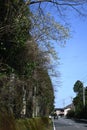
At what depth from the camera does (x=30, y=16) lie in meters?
21.1

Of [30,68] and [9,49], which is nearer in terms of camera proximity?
[9,49]

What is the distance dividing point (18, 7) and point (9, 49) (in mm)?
2251

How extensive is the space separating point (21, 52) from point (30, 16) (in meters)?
2.37

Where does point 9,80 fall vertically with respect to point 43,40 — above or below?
below

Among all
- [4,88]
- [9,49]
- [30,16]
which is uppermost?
[30,16]

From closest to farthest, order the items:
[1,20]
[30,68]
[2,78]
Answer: [1,20]
[2,78]
[30,68]

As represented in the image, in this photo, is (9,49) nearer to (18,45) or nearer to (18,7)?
(18,45)

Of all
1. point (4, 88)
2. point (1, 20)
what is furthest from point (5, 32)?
point (4, 88)

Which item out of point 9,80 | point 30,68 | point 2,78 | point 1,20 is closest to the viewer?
point 1,20

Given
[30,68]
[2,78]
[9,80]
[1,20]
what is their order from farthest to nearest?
[30,68], [9,80], [2,78], [1,20]

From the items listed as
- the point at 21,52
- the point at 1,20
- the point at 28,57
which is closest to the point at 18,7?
the point at 1,20

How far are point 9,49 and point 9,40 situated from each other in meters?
1.06

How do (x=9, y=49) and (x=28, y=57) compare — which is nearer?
(x=9, y=49)

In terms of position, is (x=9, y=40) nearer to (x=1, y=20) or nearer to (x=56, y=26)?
(x=1, y=20)
